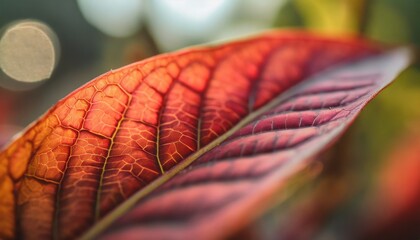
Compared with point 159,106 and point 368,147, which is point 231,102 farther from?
point 368,147

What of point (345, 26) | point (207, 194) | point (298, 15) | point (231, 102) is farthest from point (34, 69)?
point (207, 194)

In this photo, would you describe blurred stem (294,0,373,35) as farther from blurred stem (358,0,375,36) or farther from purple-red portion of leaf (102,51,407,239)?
purple-red portion of leaf (102,51,407,239)

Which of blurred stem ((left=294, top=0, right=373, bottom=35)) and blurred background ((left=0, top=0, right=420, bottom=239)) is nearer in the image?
blurred background ((left=0, top=0, right=420, bottom=239))

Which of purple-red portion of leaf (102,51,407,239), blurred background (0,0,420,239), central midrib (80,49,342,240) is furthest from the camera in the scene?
blurred background (0,0,420,239)

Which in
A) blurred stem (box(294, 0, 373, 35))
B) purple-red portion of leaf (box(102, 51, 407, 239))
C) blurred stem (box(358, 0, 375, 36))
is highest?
blurred stem (box(294, 0, 373, 35))

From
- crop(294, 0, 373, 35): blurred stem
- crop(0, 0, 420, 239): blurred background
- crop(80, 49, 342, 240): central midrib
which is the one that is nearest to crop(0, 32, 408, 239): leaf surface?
crop(80, 49, 342, 240): central midrib

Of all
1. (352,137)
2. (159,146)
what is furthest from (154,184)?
(352,137)
